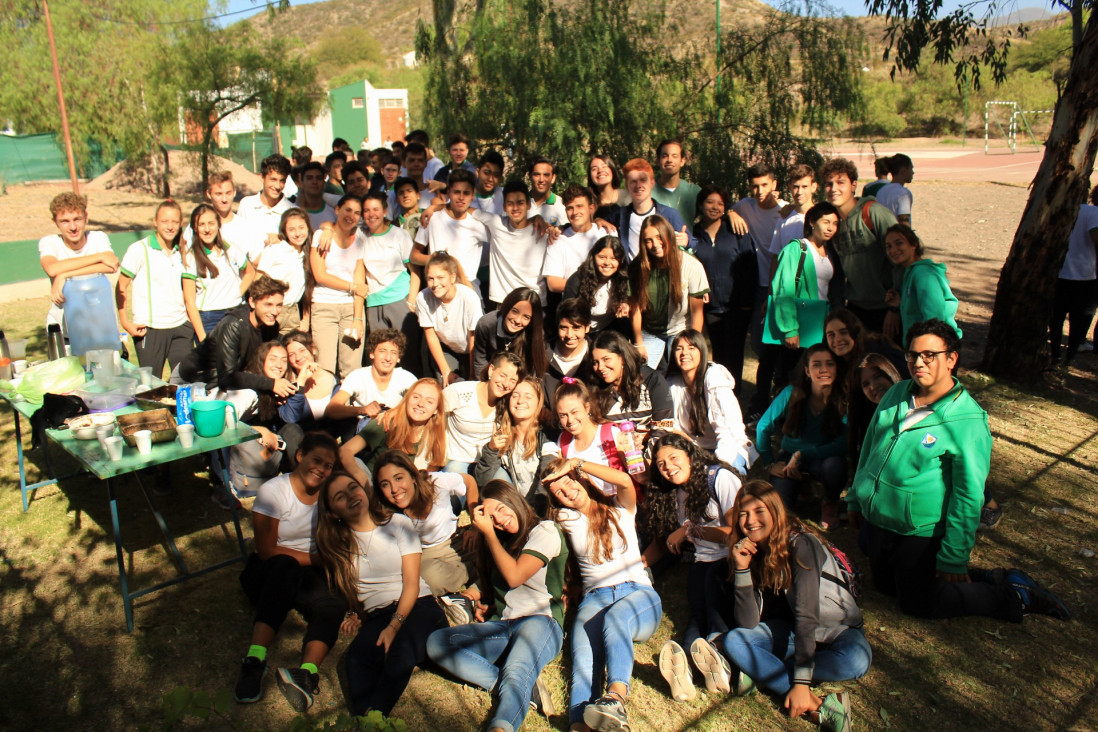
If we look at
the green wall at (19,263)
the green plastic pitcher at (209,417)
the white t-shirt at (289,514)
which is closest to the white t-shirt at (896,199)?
the white t-shirt at (289,514)

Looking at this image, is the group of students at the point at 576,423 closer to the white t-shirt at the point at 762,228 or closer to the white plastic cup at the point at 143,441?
the white t-shirt at the point at 762,228

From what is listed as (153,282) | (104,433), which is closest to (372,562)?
(104,433)

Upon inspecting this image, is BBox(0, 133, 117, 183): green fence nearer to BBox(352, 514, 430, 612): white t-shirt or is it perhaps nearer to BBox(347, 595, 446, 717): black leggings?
BBox(352, 514, 430, 612): white t-shirt

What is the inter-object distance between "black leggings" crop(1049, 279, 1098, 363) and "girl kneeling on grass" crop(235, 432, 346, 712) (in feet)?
20.5

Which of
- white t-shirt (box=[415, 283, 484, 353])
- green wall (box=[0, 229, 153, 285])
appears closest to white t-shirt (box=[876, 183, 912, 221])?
white t-shirt (box=[415, 283, 484, 353])

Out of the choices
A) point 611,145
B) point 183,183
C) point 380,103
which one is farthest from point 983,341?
point 380,103

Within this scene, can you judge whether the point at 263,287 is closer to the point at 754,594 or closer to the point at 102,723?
the point at 102,723

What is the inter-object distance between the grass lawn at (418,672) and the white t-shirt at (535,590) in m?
0.27

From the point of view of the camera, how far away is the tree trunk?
6.22m

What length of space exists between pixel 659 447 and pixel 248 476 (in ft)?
8.36

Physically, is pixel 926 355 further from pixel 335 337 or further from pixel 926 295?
pixel 335 337

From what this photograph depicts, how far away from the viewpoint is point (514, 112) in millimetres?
8930

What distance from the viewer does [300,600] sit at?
3797mm

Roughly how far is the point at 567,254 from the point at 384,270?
1.42m
